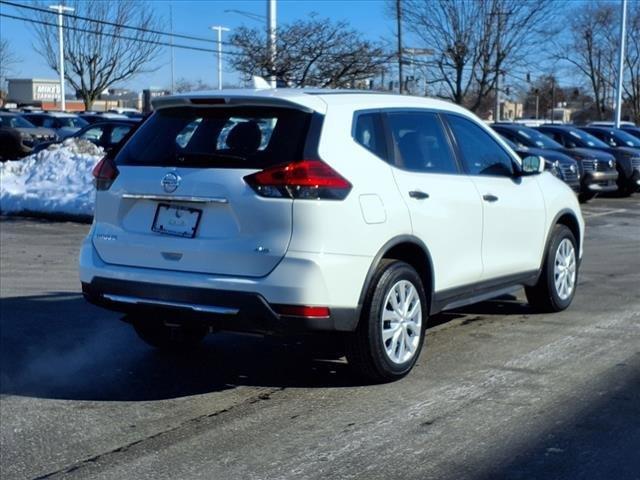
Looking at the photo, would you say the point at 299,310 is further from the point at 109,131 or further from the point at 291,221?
the point at 109,131

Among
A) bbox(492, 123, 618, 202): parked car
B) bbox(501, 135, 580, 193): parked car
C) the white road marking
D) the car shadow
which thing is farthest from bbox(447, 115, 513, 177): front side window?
bbox(492, 123, 618, 202): parked car

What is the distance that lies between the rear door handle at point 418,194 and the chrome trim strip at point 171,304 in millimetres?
1430

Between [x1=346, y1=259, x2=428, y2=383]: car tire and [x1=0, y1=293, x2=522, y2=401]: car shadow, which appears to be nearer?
[x1=346, y1=259, x2=428, y2=383]: car tire

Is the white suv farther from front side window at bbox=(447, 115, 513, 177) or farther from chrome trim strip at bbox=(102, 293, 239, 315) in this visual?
front side window at bbox=(447, 115, 513, 177)

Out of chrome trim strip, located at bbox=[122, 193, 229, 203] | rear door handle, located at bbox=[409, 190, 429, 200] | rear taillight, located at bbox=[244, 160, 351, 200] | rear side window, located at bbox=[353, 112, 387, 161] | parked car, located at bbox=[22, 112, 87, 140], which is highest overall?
parked car, located at bbox=[22, 112, 87, 140]

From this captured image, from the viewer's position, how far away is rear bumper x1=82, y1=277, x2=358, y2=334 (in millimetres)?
5227

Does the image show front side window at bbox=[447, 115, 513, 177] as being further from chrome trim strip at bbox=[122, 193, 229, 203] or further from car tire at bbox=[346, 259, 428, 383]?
chrome trim strip at bbox=[122, 193, 229, 203]

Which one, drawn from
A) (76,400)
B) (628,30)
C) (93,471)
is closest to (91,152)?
(76,400)

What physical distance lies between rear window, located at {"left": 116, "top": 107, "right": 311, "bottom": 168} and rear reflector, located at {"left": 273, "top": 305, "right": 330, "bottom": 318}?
32.6 inches

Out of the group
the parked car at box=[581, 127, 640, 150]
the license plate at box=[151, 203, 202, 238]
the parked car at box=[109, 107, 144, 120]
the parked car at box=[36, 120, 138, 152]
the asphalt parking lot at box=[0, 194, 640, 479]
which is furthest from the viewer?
the parked car at box=[109, 107, 144, 120]

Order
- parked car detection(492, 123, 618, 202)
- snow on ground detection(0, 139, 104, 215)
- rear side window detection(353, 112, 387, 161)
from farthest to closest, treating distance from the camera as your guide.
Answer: parked car detection(492, 123, 618, 202) → snow on ground detection(0, 139, 104, 215) → rear side window detection(353, 112, 387, 161)

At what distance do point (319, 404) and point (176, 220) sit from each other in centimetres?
140

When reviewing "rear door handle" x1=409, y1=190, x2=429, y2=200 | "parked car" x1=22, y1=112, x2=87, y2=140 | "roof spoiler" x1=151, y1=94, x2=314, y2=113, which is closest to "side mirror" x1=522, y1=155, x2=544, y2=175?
"rear door handle" x1=409, y1=190, x2=429, y2=200

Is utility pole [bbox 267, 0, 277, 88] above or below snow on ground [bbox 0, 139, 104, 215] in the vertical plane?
above
